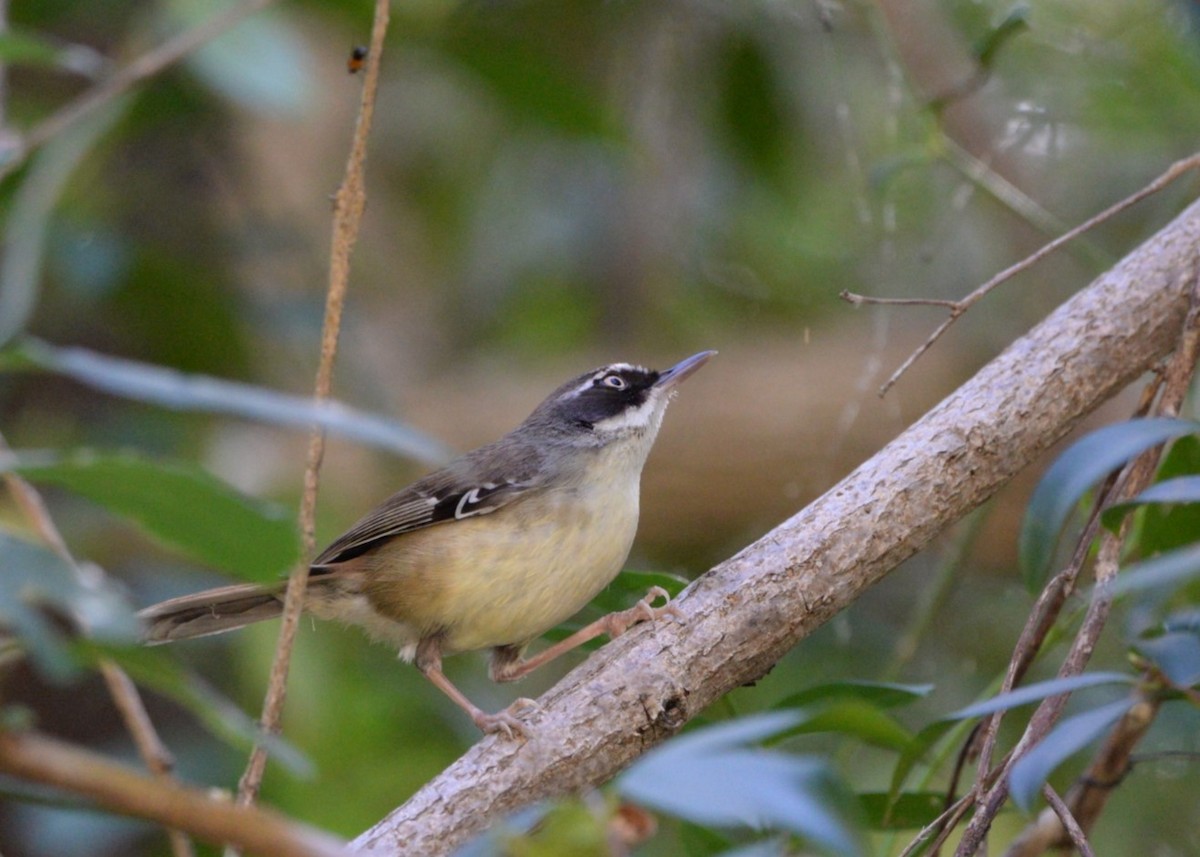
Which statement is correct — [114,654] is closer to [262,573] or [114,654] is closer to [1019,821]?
[262,573]

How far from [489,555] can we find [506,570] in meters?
0.10

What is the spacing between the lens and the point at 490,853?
1.55 meters

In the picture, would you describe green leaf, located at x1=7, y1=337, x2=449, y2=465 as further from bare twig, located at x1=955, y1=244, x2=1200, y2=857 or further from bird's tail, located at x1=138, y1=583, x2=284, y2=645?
bird's tail, located at x1=138, y1=583, x2=284, y2=645

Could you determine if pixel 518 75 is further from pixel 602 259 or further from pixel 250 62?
pixel 602 259

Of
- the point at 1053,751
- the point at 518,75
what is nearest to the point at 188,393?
the point at 1053,751

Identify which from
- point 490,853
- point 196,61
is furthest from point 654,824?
point 196,61

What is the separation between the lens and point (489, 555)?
4254mm

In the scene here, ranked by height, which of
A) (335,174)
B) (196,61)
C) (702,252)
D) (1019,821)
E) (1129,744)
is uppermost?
(335,174)

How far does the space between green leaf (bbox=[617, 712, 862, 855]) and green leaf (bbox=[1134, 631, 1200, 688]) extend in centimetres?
88

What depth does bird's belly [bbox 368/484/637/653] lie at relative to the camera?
407 centimetres

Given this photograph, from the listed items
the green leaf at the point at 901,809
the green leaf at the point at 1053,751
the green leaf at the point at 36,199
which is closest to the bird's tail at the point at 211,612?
the green leaf at the point at 36,199

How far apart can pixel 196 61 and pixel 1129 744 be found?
137 inches

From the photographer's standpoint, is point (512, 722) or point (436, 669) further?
point (436, 669)

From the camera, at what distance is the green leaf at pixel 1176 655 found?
2.07 m
